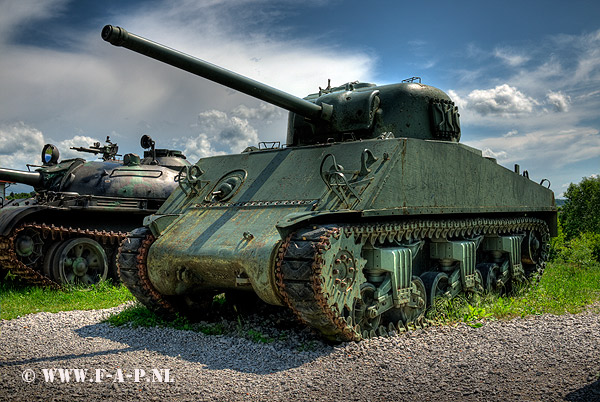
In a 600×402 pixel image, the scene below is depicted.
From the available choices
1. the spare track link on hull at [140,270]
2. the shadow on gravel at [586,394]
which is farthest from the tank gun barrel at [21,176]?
the shadow on gravel at [586,394]

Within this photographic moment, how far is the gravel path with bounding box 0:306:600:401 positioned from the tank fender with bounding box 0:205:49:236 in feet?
11.7

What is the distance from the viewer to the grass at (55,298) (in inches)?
392

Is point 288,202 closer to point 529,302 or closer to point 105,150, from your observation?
point 529,302

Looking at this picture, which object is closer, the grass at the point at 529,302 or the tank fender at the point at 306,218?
the tank fender at the point at 306,218

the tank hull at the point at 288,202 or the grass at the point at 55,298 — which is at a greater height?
the tank hull at the point at 288,202

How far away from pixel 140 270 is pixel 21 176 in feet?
24.7

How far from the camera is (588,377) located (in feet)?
17.2

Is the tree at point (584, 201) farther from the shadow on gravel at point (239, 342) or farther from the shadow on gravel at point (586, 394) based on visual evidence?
the shadow on gravel at point (586, 394)

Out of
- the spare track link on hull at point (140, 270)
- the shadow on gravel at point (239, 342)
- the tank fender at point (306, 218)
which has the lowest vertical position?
the shadow on gravel at point (239, 342)

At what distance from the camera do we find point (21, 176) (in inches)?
540

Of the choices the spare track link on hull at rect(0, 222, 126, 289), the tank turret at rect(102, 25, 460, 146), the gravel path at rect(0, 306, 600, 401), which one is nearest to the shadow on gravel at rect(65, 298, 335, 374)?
the gravel path at rect(0, 306, 600, 401)

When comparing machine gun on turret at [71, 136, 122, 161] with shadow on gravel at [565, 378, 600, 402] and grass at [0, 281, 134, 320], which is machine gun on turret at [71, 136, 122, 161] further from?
shadow on gravel at [565, 378, 600, 402]

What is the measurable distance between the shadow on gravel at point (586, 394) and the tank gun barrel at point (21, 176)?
12.3 m

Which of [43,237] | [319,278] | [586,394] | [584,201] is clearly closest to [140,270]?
[319,278]
